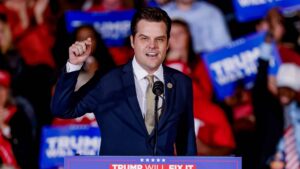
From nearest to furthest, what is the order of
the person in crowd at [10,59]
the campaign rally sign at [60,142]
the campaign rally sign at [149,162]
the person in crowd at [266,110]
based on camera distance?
1. the campaign rally sign at [149,162]
2. the campaign rally sign at [60,142]
3. the person in crowd at [266,110]
4. the person in crowd at [10,59]

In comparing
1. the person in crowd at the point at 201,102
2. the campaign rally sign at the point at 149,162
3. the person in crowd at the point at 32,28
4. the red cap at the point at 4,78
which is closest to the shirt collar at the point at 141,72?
the campaign rally sign at the point at 149,162

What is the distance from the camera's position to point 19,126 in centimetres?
600

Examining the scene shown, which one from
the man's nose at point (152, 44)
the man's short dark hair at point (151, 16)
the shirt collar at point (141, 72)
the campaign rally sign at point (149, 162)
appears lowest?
the campaign rally sign at point (149, 162)

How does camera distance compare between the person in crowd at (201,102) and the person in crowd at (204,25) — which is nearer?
the person in crowd at (201,102)

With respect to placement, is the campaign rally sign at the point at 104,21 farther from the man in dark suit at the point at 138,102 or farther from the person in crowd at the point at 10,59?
the man in dark suit at the point at 138,102

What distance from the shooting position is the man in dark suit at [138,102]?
3.11 meters

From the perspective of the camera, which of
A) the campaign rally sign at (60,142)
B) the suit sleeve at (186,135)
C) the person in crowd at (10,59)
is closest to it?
the suit sleeve at (186,135)

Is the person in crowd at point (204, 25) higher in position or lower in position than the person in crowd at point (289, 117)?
higher

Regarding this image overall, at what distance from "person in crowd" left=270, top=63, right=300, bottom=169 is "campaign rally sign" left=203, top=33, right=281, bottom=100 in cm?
10

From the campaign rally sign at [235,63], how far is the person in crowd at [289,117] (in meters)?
0.10

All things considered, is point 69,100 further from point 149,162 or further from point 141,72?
point 149,162

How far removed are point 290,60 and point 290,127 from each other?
19.1 inches

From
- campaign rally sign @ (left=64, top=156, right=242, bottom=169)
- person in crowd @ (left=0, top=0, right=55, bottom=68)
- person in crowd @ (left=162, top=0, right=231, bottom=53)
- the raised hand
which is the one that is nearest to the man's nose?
the raised hand

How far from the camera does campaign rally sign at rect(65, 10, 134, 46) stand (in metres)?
6.05
